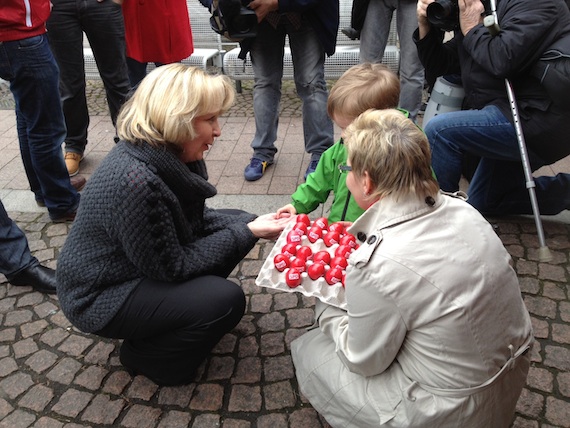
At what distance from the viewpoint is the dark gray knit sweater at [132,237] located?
2025mm

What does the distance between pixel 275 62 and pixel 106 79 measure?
1405 mm

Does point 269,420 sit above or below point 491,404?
below

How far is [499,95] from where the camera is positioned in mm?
3096

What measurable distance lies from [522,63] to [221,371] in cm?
223

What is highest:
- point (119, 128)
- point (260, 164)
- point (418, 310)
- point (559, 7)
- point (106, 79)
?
point (559, 7)

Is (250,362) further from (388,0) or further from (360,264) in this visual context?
(388,0)

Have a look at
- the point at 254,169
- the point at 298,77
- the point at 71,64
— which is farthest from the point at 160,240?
the point at 71,64

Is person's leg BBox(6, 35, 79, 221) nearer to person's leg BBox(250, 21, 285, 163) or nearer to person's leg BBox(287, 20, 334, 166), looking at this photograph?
person's leg BBox(250, 21, 285, 163)

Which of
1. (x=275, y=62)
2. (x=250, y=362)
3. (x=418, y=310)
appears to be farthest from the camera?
(x=275, y=62)

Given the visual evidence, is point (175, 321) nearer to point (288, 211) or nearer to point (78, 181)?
point (288, 211)

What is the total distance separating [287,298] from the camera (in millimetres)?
3002

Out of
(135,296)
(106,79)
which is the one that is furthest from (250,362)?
(106,79)

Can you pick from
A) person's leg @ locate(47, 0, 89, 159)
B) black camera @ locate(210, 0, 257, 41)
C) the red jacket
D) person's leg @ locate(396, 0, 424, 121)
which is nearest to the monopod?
person's leg @ locate(396, 0, 424, 121)

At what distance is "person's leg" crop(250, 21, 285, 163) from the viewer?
4.02 metres
